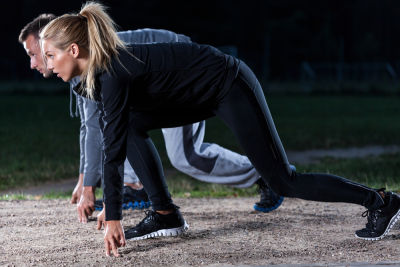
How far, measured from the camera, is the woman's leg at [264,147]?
4.03 m

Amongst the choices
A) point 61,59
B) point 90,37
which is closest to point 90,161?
point 61,59

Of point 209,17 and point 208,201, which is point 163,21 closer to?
point 209,17

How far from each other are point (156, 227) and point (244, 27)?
45.0 metres

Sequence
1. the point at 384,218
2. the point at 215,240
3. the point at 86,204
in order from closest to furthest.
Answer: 1. the point at 384,218
2. the point at 215,240
3. the point at 86,204

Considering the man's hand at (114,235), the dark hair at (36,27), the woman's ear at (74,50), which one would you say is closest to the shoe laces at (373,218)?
the man's hand at (114,235)

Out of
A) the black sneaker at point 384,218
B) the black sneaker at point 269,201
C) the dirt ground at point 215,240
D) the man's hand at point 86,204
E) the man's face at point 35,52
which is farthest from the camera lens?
the black sneaker at point 269,201

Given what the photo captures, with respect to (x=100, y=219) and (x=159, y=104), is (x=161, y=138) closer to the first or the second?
(x=100, y=219)

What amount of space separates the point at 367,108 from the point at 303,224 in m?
18.4

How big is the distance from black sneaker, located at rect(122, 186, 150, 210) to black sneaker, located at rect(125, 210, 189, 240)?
1009mm

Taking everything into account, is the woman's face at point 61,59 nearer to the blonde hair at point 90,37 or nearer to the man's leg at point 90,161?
the blonde hair at point 90,37

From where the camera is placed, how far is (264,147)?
4031 millimetres

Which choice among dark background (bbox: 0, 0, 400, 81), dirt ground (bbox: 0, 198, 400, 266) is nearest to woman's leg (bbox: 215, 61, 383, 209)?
dirt ground (bbox: 0, 198, 400, 266)

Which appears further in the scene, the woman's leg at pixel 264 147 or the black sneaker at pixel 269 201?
the black sneaker at pixel 269 201

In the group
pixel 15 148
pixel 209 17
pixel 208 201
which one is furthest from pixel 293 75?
pixel 208 201
